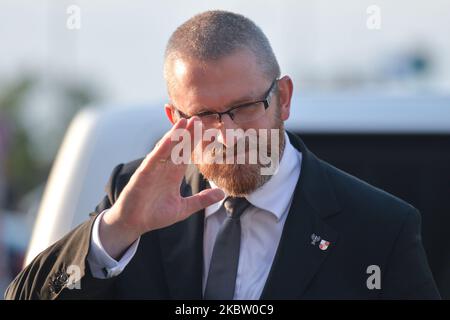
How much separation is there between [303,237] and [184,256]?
1.22ft

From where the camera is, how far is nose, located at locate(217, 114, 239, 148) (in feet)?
10.8

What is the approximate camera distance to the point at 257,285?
3.35 meters

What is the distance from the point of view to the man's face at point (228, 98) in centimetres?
330

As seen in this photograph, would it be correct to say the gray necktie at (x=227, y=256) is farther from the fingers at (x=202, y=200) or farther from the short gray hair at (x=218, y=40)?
the short gray hair at (x=218, y=40)

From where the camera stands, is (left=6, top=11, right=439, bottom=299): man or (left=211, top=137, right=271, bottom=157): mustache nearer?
(left=6, top=11, right=439, bottom=299): man

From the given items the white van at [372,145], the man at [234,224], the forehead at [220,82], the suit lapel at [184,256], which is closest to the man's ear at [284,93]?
the man at [234,224]

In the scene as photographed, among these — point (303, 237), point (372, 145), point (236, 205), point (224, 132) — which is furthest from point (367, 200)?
point (372, 145)

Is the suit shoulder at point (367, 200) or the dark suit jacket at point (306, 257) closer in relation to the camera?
the dark suit jacket at point (306, 257)

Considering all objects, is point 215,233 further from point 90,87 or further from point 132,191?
point 90,87

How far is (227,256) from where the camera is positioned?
11.0ft

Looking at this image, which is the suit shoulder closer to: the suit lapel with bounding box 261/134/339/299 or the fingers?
the suit lapel with bounding box 261/134/339/299

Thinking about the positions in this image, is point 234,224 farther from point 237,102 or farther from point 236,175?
point 237,102

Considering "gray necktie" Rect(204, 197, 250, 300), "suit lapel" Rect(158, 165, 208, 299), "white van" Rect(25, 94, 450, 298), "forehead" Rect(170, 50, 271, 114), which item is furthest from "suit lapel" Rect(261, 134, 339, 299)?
"white van" Rect(25, 94, 450, 298)
